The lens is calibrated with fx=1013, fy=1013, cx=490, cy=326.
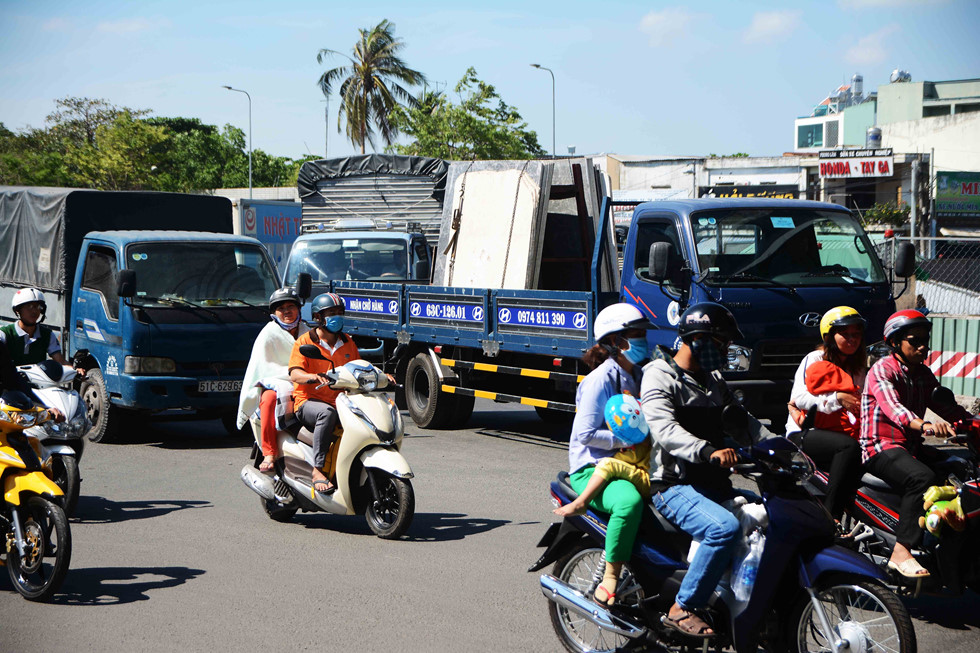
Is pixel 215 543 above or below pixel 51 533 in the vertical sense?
below

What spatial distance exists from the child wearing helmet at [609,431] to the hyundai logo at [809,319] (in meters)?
4.36

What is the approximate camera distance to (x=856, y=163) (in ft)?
138

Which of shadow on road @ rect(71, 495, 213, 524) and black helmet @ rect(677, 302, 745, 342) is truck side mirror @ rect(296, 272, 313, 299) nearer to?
shadow on road @ rect(71, 495, 213, 524)

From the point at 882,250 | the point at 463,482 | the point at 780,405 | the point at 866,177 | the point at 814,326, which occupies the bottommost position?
the point at 463,482

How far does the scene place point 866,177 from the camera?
42.5 m

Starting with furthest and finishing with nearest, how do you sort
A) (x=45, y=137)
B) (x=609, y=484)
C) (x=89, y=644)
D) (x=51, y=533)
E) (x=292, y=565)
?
(x=45, y=137)
(x=292, y=565)
(x=51, y=533)
(x=89, y=644)
(x=609, y=484)

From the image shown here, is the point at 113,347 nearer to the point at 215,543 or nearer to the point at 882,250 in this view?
the point at 215,543

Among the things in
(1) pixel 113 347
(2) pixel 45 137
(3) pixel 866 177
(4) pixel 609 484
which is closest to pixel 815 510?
(4) pixel 609 484

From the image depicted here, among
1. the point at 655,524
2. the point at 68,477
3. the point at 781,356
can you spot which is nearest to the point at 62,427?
the point at 68,477

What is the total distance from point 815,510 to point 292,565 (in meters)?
3.47

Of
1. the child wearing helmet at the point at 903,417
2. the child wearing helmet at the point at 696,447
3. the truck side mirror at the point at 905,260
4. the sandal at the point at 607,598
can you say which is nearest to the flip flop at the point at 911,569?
the child wearing helmet at the point at 903,417

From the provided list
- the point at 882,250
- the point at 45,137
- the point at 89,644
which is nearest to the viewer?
the point at 89,644

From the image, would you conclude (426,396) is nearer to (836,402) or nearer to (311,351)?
(311,351)

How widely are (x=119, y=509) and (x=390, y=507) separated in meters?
2.52
